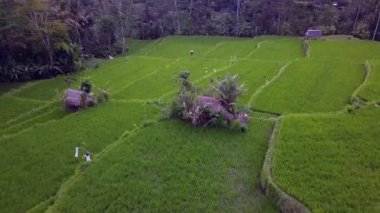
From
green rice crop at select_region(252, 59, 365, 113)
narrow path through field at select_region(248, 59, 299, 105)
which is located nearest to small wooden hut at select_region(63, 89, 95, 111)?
narrow path through field at select_region(248, 59, 299, 105)

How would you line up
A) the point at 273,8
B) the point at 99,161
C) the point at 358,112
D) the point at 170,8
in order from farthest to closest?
the point at 170,8 → the point at 273,8 → the point at 358,112 → the point at 99,161

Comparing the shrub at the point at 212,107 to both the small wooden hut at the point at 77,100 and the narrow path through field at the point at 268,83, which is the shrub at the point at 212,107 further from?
the small wooden hut at the point at 77,100

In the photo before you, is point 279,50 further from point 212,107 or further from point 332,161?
point 332,161

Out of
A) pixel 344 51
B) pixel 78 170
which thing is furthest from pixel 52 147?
pixel 344 51

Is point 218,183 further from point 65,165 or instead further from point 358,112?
point 358,112

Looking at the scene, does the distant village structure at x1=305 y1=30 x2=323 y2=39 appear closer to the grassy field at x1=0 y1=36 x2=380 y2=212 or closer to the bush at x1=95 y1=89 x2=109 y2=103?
the grassy field at x1=0 y1=36 x2=380 y2=212

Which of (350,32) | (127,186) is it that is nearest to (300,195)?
(127,186)
